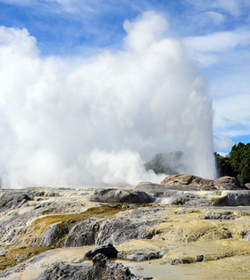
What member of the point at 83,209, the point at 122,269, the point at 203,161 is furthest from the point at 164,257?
the point at 203,161

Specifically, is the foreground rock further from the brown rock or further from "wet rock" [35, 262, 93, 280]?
the brown rock

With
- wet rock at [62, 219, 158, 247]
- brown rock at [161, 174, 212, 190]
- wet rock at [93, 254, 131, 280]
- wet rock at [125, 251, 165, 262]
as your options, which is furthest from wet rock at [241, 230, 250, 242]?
brown rock at [161, 174, 212, 190]

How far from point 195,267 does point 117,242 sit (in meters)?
3.84

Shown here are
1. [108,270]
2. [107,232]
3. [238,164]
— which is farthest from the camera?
[238,164]

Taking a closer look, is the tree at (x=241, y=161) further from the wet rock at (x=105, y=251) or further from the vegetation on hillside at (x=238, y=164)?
the wet rock at (x=105, y=251)

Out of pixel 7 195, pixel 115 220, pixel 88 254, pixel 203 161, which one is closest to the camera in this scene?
pixel 88 254

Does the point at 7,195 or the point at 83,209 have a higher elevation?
the point at 7,195

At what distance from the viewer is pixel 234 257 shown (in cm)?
612

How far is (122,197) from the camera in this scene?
19.2 metres

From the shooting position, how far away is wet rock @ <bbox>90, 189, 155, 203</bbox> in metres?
19.0

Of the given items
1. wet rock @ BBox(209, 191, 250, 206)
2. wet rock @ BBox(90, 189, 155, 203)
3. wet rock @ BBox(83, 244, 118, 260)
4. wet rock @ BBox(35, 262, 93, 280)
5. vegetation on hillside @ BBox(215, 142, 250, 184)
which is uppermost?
vegetation on hillside @ BBox(215, 142, 250, 184)

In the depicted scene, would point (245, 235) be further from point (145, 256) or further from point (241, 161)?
point (241, 161)

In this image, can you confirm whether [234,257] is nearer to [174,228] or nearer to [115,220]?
[174,228]

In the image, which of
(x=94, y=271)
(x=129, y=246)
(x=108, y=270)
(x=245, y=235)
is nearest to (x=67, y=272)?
(x=94, y=271)
